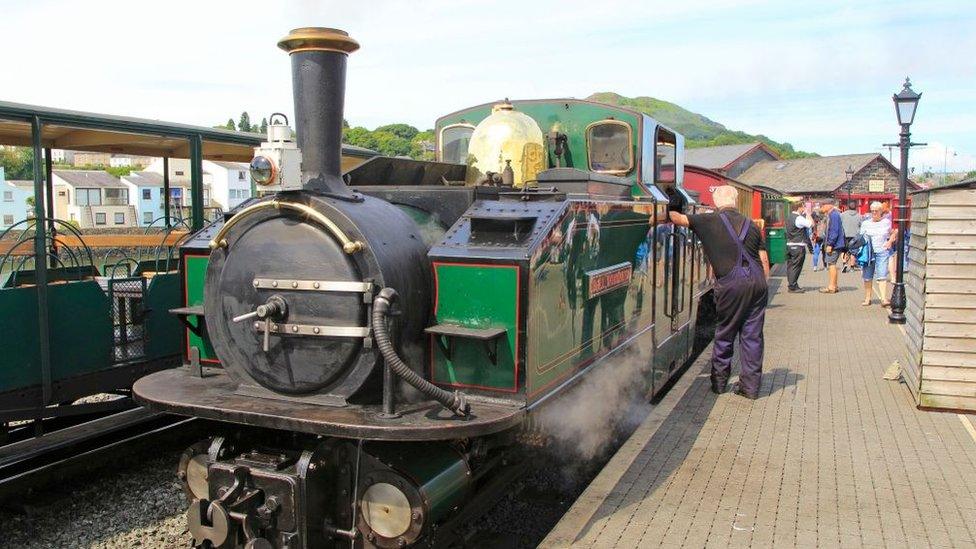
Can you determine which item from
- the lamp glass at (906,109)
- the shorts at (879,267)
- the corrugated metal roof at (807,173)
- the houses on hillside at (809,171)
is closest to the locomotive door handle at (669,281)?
the lamp glass at (906,109)

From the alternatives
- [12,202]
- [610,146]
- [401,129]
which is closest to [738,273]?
[610,146]

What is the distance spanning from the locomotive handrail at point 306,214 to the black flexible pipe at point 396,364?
0.26 metres

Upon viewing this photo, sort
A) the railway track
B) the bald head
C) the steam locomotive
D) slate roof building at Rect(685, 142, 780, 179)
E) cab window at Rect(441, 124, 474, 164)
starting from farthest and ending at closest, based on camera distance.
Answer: slate roof building at Rect(685, 142, 780, 179) < cab window at Rect(441, 124, 474, 164) < the bald head < the railway track < the steam locomotive

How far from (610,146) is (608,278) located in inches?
66.7

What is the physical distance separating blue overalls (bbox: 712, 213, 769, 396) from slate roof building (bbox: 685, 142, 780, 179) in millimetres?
52097

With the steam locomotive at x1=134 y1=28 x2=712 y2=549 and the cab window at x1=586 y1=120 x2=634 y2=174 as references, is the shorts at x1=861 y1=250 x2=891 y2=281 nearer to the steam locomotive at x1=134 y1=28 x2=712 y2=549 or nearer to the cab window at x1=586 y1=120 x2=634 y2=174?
the cab window at x1=586 y1=120 x2=634 y2=174

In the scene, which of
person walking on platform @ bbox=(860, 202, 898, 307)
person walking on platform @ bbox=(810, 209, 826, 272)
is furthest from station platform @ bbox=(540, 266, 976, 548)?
person walking on platform @ bbox=(810, 209, 826, 272)

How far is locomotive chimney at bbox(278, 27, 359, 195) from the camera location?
11.9 ft

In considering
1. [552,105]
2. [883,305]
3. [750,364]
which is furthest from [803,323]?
[552,105]

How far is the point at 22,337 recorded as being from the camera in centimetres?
515

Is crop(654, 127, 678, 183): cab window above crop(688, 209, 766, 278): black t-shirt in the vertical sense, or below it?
above

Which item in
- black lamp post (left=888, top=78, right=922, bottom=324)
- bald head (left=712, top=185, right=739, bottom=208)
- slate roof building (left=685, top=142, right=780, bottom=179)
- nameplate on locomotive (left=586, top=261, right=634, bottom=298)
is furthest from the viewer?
slate roof building (left=685, top=142, right=780, bottom=179)

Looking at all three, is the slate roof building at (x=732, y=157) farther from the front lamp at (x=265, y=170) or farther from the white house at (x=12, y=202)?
the front lamp at (x=265, y=170)

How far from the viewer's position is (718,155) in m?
60.8
